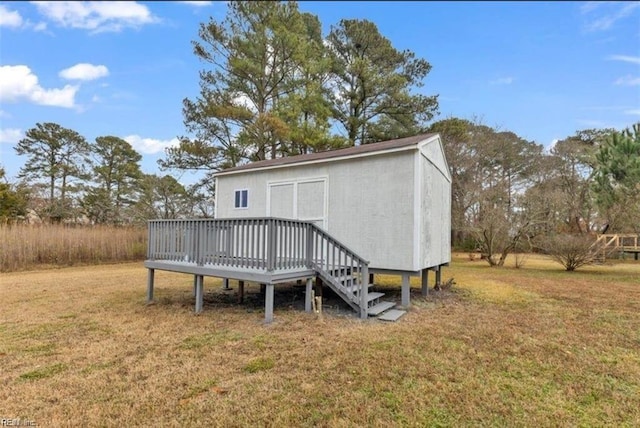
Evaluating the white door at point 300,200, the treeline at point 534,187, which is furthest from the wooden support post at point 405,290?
the treeline at point 534,187

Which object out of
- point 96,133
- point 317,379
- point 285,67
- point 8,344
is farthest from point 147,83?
point 96,133

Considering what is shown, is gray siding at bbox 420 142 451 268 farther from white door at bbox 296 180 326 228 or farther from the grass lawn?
white door at bbox 296 180 326 228

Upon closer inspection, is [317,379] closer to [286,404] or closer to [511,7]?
[286,404]

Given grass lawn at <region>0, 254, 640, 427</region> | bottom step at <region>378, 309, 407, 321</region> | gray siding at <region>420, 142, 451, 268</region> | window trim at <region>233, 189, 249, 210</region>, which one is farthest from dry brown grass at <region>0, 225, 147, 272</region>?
gray siding at <region>420, 142, 451, 268</region>

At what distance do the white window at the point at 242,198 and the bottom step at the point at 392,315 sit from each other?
4.87m

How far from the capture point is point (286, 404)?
299 centimetres

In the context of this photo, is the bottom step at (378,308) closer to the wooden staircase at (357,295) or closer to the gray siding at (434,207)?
the wooden staircase at (357,295)

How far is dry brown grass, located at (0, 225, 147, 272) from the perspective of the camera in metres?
12.6

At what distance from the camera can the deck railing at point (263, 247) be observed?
5660mm

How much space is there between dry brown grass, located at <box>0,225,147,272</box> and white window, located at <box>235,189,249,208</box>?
9430mm

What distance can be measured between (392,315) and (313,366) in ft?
8.69

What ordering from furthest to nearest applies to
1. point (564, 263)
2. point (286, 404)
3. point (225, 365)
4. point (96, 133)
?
point (96, 133)
point (564, 263)
point (225, 365)
point (286, 404)

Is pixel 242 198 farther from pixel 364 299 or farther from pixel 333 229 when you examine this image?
pixel 364 299

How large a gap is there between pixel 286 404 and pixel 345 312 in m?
3.49
